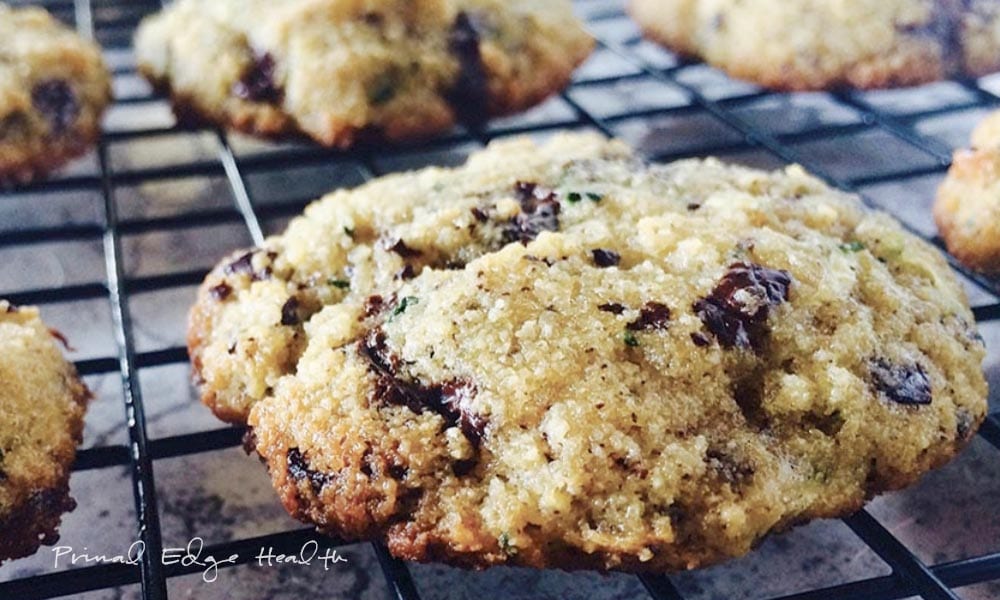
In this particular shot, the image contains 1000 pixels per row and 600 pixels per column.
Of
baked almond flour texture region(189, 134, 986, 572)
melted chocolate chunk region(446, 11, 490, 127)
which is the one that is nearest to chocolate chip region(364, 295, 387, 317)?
baked almond flour texture region(189, 134, 986, 572)

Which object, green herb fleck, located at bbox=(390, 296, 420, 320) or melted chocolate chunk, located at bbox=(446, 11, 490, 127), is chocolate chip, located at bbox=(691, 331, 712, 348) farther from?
melted chocolate chunk, located at bbox=(446, 11, 490, 127)

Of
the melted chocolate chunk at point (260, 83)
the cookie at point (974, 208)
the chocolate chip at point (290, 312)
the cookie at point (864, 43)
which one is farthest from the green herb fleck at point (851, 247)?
the melted chocolate chunk at point (260, 83)

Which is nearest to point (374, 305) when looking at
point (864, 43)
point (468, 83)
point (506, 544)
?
point (506, 544)

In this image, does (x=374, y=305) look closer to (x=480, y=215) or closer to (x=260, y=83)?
(x=480, y=215)

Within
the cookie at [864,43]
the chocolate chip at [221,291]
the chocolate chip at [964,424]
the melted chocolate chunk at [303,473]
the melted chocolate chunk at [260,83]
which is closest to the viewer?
the melted chocolate chunk at [303,473]

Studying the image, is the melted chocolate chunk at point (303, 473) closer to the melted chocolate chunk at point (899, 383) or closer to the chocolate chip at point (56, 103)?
the melted chocolate chunk at point (899, 383)

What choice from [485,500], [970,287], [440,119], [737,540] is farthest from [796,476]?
[440,119]
